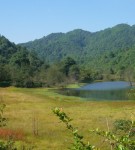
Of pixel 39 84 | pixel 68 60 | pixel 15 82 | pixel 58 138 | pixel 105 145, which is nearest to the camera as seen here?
pixel 105 145

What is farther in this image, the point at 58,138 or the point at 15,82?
the point at 15,82

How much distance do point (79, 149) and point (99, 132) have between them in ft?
2.19

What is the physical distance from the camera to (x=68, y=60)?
581 ft

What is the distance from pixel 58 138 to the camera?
3366 centimetres

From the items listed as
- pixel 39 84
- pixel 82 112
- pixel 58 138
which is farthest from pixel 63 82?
pixel 58 138

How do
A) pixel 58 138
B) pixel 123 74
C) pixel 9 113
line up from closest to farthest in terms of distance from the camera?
pixel 58 138, pixel 9 113, pixel 123 74

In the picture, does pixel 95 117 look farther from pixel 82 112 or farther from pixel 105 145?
pixel 105 145

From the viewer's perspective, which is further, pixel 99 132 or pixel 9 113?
pixel 9 113

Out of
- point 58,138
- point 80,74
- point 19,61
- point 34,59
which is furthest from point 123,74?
point 58,138

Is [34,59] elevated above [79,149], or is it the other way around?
[34,59]

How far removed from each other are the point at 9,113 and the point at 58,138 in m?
18.8

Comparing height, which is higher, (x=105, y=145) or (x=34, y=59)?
(x=34, y=59)

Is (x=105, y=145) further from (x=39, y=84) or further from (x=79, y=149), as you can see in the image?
(x=39, y=84)

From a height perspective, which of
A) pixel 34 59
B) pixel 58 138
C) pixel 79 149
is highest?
pixel 34 59
